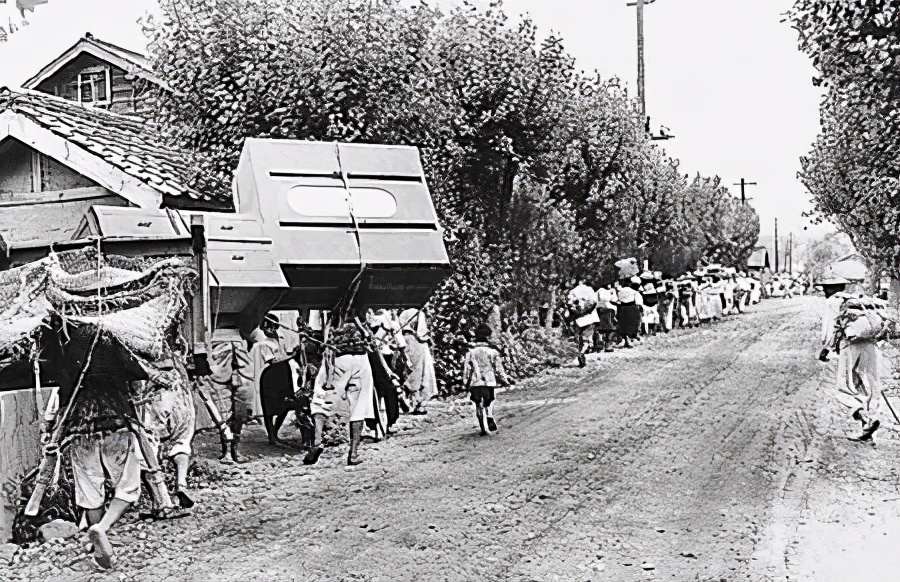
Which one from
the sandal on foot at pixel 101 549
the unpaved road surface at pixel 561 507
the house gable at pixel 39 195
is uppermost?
the house gable at pixel 39 195

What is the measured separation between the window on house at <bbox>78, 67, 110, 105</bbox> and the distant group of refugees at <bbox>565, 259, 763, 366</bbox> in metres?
10.5

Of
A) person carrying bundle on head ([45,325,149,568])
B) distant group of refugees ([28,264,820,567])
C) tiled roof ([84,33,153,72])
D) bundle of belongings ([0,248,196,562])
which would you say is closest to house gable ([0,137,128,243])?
distant group of refugees ([28,264,820,567])

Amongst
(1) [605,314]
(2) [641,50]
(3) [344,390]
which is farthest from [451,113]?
(2) [641,50]

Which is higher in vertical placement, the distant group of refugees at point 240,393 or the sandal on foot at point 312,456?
the distant group of refugees at point 240,393

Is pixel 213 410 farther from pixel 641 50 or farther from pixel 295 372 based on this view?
pixel 641 50

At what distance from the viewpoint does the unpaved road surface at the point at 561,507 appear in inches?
307

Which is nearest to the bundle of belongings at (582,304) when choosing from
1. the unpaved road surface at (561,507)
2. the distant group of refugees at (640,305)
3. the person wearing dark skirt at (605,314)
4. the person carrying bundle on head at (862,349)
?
the distant group of refugees at (640,305)

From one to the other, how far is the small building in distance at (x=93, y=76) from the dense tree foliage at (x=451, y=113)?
566 centimetres

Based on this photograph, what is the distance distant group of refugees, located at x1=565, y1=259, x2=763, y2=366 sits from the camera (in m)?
23.4

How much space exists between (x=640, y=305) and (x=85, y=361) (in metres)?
21.9

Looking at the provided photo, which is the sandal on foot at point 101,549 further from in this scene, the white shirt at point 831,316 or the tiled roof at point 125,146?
the white shirt at point 831,316

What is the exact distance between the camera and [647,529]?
873 cm

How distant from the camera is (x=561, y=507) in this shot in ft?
31.0

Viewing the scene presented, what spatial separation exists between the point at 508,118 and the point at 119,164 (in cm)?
878
